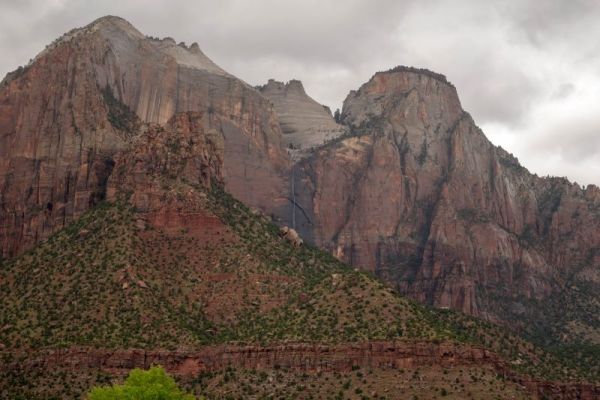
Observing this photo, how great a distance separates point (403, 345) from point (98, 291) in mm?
40860

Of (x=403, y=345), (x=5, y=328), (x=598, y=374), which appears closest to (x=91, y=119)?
(x=5, y=328)

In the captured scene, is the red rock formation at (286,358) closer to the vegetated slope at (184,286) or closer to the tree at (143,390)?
the vegetated slope at (184,286)

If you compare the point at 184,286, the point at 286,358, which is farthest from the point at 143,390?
the point at 184,286

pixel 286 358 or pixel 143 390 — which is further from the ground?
pixel 286 358

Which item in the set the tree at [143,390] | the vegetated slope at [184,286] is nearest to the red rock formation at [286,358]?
the vegetated slope at [184,286]

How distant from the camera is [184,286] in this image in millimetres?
174000

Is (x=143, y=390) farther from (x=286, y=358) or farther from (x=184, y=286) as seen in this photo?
(x=184, y=286)

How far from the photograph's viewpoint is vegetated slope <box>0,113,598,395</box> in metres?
160

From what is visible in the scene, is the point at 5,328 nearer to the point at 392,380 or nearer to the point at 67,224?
the point at 67,224

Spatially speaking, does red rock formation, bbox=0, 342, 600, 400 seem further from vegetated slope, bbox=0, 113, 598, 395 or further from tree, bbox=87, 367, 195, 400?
tree, bbox=87, 367, 195, 400

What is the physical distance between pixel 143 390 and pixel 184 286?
188 ft

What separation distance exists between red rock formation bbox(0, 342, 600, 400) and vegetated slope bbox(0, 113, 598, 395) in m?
1.42

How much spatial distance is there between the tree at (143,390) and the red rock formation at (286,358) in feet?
113

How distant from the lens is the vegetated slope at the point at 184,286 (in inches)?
6284
